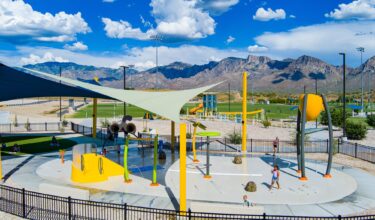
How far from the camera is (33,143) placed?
101 feet

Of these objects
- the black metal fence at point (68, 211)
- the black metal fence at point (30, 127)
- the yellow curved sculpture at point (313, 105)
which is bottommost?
the black metal fence at point (68, 211)

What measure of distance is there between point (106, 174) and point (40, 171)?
4.25 meters

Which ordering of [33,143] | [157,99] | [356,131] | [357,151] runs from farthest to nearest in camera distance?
[356,131] < [33,143] < [357,151] < [157,99]

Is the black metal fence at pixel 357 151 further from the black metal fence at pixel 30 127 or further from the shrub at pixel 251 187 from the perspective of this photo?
the black metal fence at pixel 30 127

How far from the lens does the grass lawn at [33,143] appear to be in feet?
89.3

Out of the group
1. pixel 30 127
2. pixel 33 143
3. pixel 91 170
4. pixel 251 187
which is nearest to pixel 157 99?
pixel 91 170

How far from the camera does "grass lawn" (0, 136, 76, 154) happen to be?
2723cm

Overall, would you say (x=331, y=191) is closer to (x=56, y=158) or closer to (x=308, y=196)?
(x=308, y=196)

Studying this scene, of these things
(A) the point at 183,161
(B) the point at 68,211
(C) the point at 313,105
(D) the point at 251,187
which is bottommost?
(B) the point at 68,211

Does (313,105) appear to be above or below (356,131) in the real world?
above

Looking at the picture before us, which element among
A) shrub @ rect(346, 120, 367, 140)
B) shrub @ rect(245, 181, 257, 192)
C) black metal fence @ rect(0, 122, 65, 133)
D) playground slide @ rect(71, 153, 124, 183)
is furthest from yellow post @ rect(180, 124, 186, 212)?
black metal fence @ rect(0, 122, 65, 133)

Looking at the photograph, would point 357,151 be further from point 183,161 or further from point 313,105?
point 183,161

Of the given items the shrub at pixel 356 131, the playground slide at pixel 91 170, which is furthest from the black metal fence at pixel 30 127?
the shrub at pixel 356 131

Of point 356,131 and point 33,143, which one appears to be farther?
point 356,131
